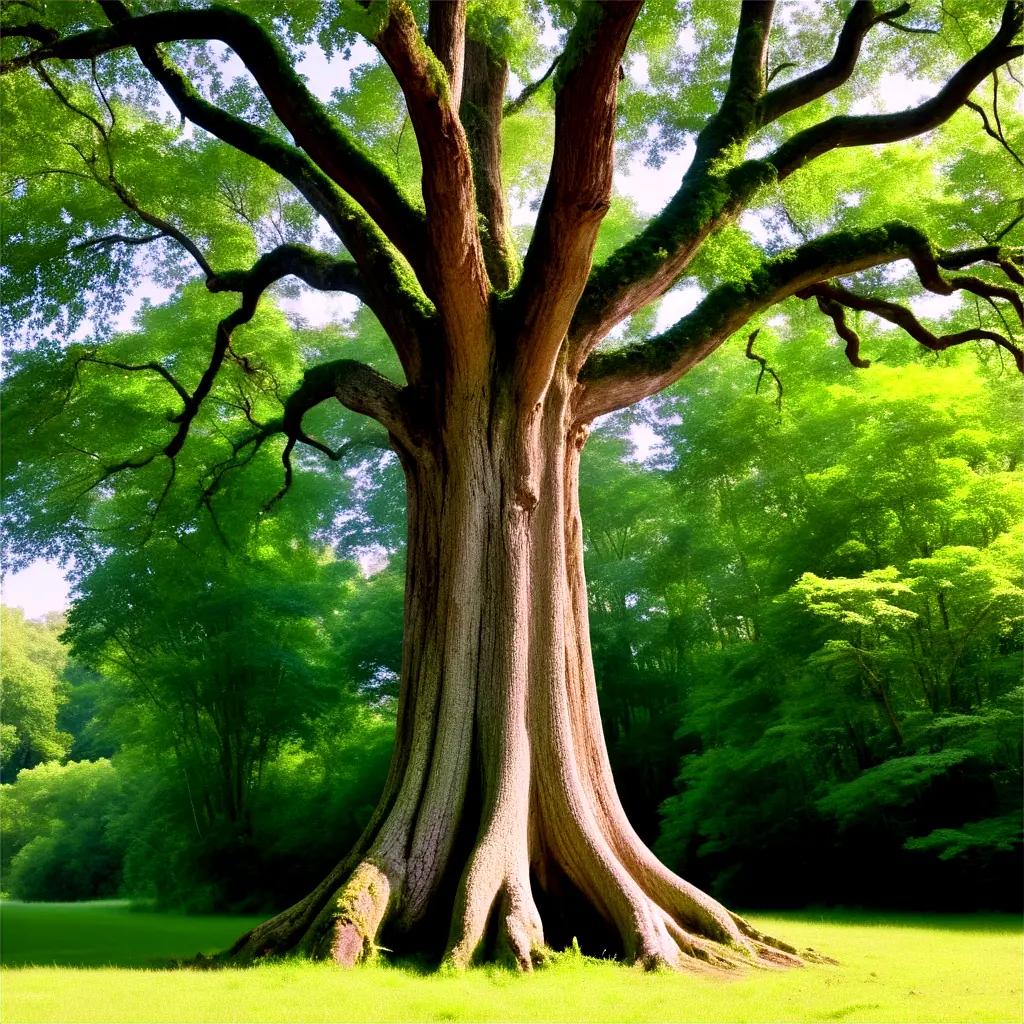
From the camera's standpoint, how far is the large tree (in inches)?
184

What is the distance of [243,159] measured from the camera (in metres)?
9.45

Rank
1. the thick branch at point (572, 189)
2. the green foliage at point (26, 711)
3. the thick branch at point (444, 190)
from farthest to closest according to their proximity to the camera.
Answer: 1. the green foliage at point (26, 711)
2. the thick branch at point (444, 190)
3. the thick branch at point (572, 189)

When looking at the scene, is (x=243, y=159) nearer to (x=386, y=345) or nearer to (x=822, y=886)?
(x=386, y=345)

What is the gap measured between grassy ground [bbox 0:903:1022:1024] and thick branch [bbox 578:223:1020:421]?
12.5ft

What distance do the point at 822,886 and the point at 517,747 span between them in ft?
24.9

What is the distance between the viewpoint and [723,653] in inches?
512

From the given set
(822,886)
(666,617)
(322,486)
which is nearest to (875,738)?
(822,886)

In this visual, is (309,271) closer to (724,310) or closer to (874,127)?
(724,310)

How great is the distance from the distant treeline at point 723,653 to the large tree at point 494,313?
306cm

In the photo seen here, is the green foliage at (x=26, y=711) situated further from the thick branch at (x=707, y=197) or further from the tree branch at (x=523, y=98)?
the thick branch at (x=707, y=197)

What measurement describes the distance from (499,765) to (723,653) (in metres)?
8.41

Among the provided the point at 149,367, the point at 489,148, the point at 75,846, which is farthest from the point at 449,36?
the point at 75,846

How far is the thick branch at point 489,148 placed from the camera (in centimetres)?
675

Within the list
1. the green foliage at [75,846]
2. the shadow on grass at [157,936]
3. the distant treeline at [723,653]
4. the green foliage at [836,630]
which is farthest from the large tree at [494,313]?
the green foliage at [75,846]
